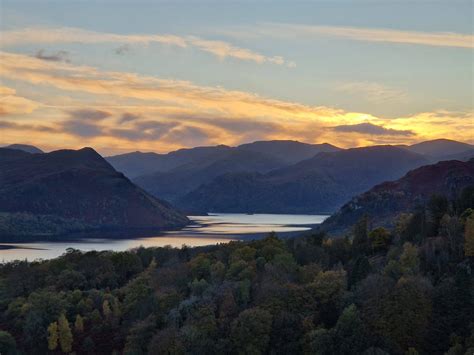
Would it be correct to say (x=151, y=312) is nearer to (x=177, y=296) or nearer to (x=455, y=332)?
Answer: (x=177, y=296)

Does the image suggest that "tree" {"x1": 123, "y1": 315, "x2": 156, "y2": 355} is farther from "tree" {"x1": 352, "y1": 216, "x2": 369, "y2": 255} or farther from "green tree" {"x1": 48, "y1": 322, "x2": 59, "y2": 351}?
"tree" {"x1": 352, "y1": 216, "x2": 369, "y2": 255}

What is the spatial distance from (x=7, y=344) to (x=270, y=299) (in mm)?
45018

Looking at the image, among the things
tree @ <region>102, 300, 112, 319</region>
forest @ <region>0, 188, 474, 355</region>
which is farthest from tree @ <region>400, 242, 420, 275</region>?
tree @ <region>102, 300, 112, 319</region>

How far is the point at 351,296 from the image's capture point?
97.9m

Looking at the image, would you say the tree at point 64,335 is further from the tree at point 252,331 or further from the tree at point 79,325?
the tree at point 252,331

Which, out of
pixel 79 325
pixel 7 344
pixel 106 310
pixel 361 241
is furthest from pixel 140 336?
pixel 361 241

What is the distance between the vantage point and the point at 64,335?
362 ft

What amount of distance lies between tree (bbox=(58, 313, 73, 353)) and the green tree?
29.0 inches

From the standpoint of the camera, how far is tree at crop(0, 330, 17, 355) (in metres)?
107

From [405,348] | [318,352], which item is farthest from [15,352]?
[405,348]

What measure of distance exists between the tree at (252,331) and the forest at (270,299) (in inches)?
6.3

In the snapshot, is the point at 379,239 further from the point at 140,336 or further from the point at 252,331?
the point at 140,336

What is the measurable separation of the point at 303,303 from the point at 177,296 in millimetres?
25433

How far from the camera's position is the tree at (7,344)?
350 ft
